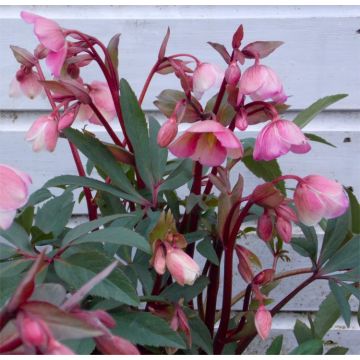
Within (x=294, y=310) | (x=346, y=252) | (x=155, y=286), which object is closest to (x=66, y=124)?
(x=155, y=286)

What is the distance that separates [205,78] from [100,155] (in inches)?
5.8

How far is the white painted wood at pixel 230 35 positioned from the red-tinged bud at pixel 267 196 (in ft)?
1.65

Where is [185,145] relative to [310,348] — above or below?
above

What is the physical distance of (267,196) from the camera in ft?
1.84

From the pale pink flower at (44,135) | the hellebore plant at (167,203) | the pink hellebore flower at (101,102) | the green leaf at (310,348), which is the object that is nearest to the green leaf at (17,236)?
the hellebore plant at (167,203)

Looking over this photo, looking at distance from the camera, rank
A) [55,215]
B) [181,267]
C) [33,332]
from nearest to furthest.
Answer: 1. [33,332]
2. [181,267]
3. [55,215]

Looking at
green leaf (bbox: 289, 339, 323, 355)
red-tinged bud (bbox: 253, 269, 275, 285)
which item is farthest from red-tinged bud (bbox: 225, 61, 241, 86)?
green leaf (bbox: 289, 339, 323, 355)

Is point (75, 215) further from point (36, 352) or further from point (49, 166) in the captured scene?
point (36, 352)

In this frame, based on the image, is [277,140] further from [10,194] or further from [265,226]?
[10,194]

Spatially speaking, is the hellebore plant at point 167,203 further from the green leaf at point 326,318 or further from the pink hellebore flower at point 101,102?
the green leaf at point 326,318

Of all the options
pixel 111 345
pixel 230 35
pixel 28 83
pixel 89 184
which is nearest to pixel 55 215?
pixel 89 184

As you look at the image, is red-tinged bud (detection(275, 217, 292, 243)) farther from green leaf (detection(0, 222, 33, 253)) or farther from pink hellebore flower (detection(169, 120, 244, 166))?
green leaf (detection(0, 222, 33, 253))

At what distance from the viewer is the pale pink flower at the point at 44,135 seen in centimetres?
60

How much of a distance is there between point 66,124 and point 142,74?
0.44m
